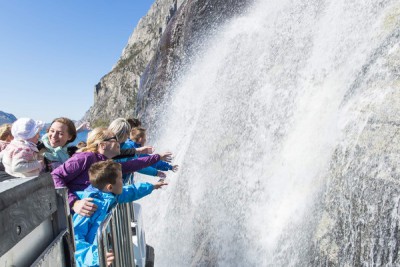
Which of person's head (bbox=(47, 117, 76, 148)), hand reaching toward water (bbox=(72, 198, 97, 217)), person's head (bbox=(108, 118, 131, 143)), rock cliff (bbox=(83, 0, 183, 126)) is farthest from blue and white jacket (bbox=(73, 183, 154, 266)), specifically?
rock cliff (bbox=(83, 0, 183, 126))

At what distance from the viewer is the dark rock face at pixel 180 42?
19750 mm

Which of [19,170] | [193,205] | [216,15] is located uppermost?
[216,15]

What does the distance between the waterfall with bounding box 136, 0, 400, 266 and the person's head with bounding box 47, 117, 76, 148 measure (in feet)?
15.6

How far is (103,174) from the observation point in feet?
11.9

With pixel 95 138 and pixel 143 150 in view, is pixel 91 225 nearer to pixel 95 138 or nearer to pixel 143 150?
pixel 95 138

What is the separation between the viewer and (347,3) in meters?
11.0

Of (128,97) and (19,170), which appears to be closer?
(19,170)

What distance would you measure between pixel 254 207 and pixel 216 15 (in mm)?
14376

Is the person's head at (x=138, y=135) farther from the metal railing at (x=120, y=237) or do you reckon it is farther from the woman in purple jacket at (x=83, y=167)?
the woman in purple jacket at (x=83, y=167)

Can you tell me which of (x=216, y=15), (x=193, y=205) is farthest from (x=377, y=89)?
(x=216, y=15)

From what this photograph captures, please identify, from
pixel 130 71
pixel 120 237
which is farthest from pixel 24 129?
pixel 130 71

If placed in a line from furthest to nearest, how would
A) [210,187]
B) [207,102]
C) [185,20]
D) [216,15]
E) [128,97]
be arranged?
[128,97] < [185,20] < [216,15] < [207,102] < [210,187]

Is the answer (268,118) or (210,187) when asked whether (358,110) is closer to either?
(268,118)

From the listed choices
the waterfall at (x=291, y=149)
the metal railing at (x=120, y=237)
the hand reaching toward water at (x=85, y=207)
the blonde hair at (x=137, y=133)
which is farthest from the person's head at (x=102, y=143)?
the waterfall at (x=291, y=149)
